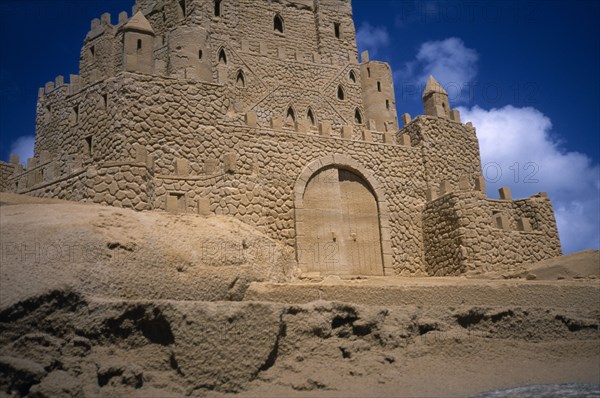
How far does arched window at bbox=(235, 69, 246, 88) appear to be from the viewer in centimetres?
2317

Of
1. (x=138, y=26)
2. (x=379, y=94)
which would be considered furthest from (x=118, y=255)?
(x=379, y=94)

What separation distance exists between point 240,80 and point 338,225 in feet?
36.0

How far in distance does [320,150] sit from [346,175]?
3.77 feet

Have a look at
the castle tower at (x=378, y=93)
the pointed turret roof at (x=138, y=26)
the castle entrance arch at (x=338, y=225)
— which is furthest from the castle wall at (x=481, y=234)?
the pointed turret roof at (x=138, y=26)

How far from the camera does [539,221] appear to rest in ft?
53.8

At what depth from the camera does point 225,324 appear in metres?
5.28

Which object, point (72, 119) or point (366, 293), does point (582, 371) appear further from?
point (72, 119)

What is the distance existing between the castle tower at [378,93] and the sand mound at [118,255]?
18.9m

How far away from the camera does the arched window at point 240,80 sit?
2317cm

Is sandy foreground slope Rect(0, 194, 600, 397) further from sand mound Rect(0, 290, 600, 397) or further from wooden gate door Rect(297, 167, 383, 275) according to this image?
wooden gate door Rect(297, 167, 383, 275)

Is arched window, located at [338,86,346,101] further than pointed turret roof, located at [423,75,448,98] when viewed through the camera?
Yes

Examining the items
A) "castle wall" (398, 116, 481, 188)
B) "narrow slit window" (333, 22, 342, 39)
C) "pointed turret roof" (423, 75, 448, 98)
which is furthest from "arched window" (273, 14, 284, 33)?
"castle wall" (398, 116, 481, 188)

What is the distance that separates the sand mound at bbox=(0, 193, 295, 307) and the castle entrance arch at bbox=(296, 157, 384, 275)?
678 centimetres

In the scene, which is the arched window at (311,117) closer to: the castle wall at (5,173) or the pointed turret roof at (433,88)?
the pointed turret roof at (433,88)
